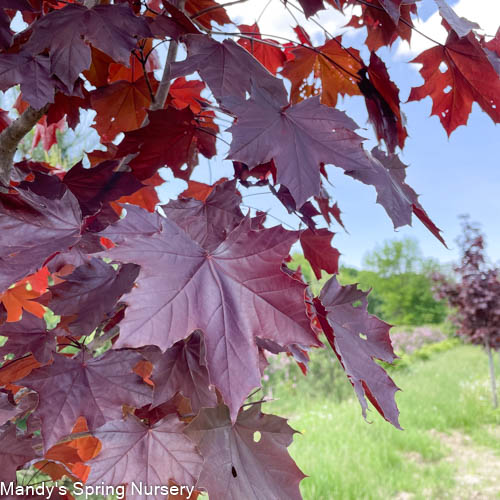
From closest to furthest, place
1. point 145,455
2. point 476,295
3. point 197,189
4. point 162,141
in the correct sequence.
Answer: point 145,455 < point 162,141 < point 197,189 < point 476,295

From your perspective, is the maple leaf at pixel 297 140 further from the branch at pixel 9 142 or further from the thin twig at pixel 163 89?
the branch at pixel 9 142

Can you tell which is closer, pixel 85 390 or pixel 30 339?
pixel 85 390

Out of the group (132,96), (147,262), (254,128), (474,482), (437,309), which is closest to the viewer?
(147,262)

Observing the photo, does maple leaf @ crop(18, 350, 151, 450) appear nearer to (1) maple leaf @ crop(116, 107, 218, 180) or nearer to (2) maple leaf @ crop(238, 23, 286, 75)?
(1) maple leaf @ crop(116, 107, 218, 180)

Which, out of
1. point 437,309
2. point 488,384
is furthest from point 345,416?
point 437,309

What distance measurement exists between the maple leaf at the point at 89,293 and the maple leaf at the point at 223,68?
0.30 metres

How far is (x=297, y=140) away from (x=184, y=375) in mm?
349

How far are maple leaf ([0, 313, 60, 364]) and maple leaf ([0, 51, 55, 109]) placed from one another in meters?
0.37

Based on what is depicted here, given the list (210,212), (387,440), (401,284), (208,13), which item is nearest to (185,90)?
(208,13)

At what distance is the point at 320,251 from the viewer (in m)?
0.94

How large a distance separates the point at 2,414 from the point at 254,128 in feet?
1.80

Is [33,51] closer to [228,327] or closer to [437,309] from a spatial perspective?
[228,327]

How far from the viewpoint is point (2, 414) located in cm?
69

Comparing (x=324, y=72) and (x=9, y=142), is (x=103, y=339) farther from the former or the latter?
(x=324, y=72)
